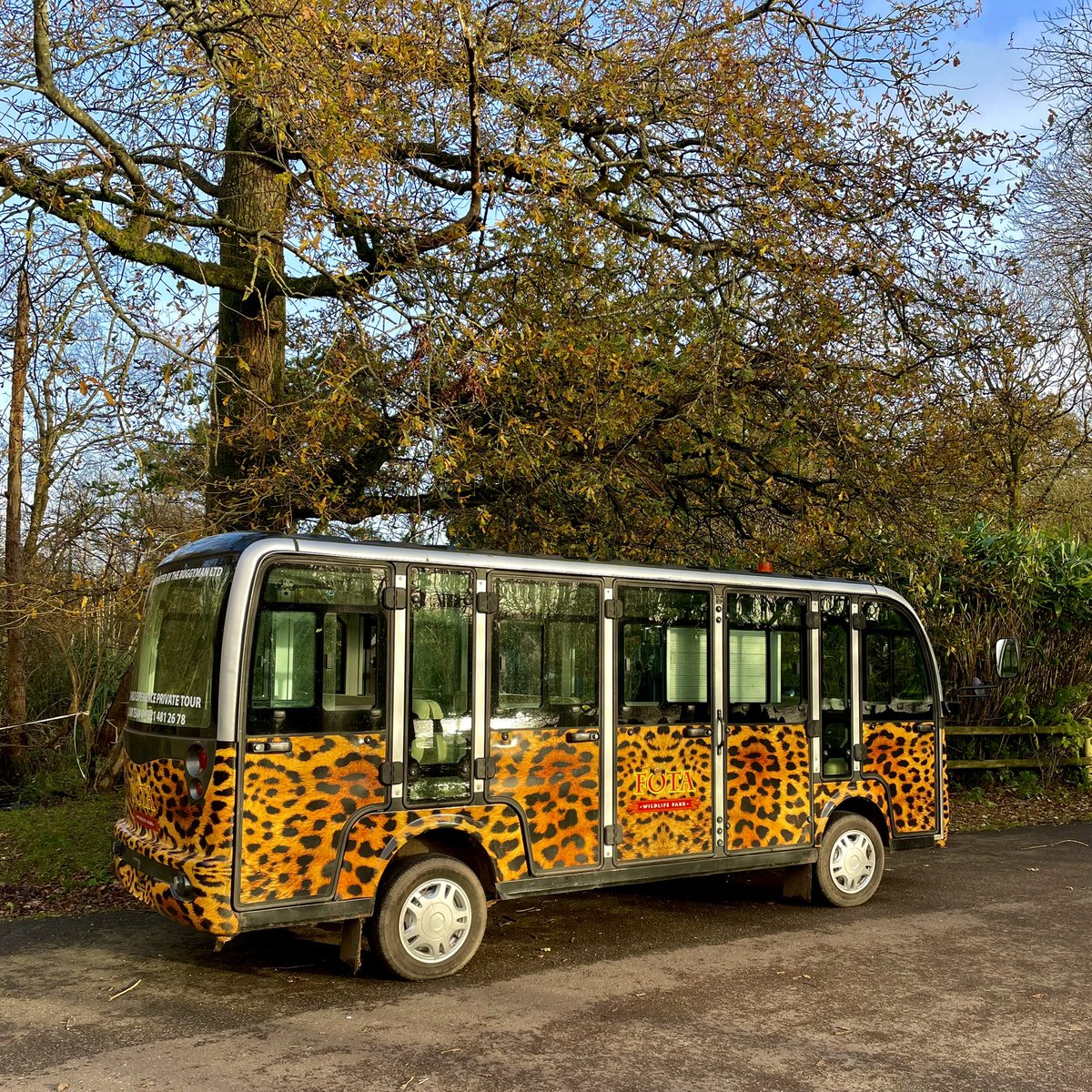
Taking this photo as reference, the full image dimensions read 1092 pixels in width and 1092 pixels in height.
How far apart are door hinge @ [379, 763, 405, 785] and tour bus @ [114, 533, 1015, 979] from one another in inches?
0.5

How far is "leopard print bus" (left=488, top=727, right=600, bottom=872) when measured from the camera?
7145mm

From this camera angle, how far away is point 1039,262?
66.4 ft

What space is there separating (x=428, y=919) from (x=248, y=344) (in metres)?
7.23

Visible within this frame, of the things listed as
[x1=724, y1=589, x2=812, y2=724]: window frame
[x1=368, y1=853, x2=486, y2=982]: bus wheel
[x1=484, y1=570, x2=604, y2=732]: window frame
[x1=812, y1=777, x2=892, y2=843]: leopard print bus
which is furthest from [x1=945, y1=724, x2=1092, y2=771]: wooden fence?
[x1=368, y1=853, x2=486, y2=982]: bus wheel

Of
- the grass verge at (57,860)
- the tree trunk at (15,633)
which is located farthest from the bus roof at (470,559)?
the tree trunk at (15,633)

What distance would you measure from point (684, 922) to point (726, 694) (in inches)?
67.4

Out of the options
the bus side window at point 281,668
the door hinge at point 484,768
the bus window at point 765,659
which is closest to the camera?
the bus side window at point 281,668

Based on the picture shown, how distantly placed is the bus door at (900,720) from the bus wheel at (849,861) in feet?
0.95

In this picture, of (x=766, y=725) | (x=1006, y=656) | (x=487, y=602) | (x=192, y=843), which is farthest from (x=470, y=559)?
(x=1006, y=656)

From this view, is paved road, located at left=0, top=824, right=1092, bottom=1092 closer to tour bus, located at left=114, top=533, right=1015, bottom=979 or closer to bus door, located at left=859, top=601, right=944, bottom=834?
tour bus, located at left=114, top=533, right=1015, bottom=979

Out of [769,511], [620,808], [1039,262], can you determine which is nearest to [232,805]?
[620,808]

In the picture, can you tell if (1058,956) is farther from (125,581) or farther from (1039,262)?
(1039,262)

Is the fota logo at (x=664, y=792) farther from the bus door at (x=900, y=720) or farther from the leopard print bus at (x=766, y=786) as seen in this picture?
the bus door at (x=900, y=720)

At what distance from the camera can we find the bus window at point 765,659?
27.7 feet
